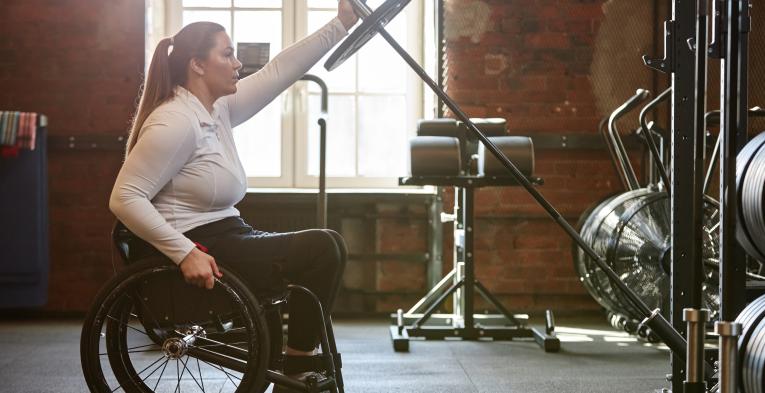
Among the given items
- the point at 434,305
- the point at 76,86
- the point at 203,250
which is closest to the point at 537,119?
the point at 434,305

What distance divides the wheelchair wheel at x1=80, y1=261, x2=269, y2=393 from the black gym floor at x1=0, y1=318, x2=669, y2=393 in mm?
907

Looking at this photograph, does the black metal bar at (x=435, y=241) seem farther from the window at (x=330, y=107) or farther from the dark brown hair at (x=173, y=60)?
the dark brown hair at (x=173, y=60)

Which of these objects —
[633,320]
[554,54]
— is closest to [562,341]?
[633,320]

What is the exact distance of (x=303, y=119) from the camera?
4.85 meters

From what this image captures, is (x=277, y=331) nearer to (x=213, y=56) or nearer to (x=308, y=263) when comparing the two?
(x=308, y=263)

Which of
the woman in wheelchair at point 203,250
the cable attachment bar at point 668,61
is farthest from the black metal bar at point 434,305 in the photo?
the cable attachment bar at point 668,61

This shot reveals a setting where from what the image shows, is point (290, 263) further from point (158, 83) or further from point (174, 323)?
point (158, 83)

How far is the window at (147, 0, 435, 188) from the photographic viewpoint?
4820 mm

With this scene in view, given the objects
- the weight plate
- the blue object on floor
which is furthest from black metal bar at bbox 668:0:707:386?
the blue object on floor

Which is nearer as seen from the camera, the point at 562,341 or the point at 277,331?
the point at 277,331

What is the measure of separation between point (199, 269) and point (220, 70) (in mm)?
592

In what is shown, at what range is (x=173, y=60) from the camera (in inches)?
88.7

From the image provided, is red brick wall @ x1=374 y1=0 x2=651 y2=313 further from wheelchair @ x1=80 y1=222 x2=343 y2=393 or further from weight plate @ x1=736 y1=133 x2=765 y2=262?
wheelchair @ x1=80 y1=222 x2=343 y2=393

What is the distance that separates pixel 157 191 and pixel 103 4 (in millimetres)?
2895
